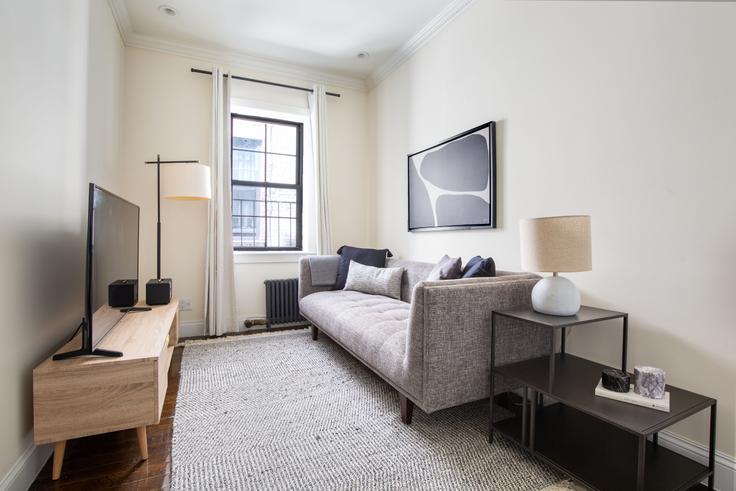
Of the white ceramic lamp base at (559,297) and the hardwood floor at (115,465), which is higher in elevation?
the white ceramic lamp base at (559,297)

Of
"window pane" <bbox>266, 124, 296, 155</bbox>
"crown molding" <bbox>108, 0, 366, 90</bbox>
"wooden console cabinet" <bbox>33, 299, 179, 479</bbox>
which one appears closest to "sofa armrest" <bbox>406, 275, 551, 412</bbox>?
"wooden console cabinet" <bbox>33, 299, 179, 479</bbox>

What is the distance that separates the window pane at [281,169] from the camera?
158 inches

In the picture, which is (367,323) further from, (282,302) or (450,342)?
(282,302)

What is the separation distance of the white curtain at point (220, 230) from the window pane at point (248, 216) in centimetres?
32

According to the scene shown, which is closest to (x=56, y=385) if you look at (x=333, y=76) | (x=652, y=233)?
(x=652, y=233)

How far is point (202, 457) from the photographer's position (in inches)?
60.1

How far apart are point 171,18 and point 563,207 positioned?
3.44 metres

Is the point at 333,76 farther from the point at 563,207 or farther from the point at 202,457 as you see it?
the point at 202,457

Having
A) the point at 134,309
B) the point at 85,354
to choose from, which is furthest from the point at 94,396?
the point at 134,309

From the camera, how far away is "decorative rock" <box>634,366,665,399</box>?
1278mm

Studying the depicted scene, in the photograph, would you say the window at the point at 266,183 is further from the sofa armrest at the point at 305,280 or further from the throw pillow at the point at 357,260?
the throw pillow at the point at 357,260

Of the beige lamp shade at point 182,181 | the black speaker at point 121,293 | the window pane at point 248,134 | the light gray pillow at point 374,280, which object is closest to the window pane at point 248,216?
the window pane at point 248,134

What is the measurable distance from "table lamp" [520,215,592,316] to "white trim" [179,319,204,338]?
10.2ft

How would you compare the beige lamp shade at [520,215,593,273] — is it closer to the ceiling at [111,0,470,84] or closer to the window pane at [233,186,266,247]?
the ceiling at [111,0,470,84]
